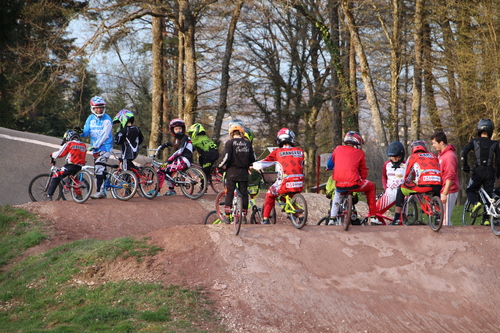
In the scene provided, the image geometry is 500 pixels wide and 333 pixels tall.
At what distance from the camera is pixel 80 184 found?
38.0 ft

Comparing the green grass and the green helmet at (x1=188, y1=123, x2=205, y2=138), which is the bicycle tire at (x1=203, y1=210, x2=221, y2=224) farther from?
the green helmet at (x1=188, y1=123, x2=205, y2=138)

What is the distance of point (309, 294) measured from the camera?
7180 mm

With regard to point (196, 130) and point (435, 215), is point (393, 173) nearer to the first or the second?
point (435, 215)

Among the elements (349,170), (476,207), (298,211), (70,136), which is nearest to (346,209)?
(349,170)

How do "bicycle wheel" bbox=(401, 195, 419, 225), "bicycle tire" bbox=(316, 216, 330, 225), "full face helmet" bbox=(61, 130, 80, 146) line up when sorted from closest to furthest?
"bicycle wheel" bbox=(401, 195, 419, 225)
"bicycle tire" bbox=(316, 216, 330, 225)
"full face helmet" bbox=(61, 130, 80, 146)

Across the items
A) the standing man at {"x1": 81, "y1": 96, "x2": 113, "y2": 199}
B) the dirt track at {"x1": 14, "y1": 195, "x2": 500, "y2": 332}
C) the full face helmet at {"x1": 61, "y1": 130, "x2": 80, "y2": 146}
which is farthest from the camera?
the standing man at {"x1": 81, "y1": 96, "x2": 113, "y2": 199}

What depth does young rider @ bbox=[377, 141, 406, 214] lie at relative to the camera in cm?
1012

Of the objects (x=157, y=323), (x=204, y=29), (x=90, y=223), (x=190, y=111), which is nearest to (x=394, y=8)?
(x=190, y=111)

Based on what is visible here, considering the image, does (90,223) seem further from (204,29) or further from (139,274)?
(204,29)

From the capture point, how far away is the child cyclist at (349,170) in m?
8.85

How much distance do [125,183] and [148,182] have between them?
1.97 feet

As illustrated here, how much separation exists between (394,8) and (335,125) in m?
7.00

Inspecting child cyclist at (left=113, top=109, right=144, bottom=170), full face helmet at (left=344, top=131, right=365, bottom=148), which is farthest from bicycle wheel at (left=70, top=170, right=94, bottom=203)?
full face helmet at (left=344, top=131, right=365, bottom=148)

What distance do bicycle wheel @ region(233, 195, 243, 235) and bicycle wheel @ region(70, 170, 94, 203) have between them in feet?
14.2
